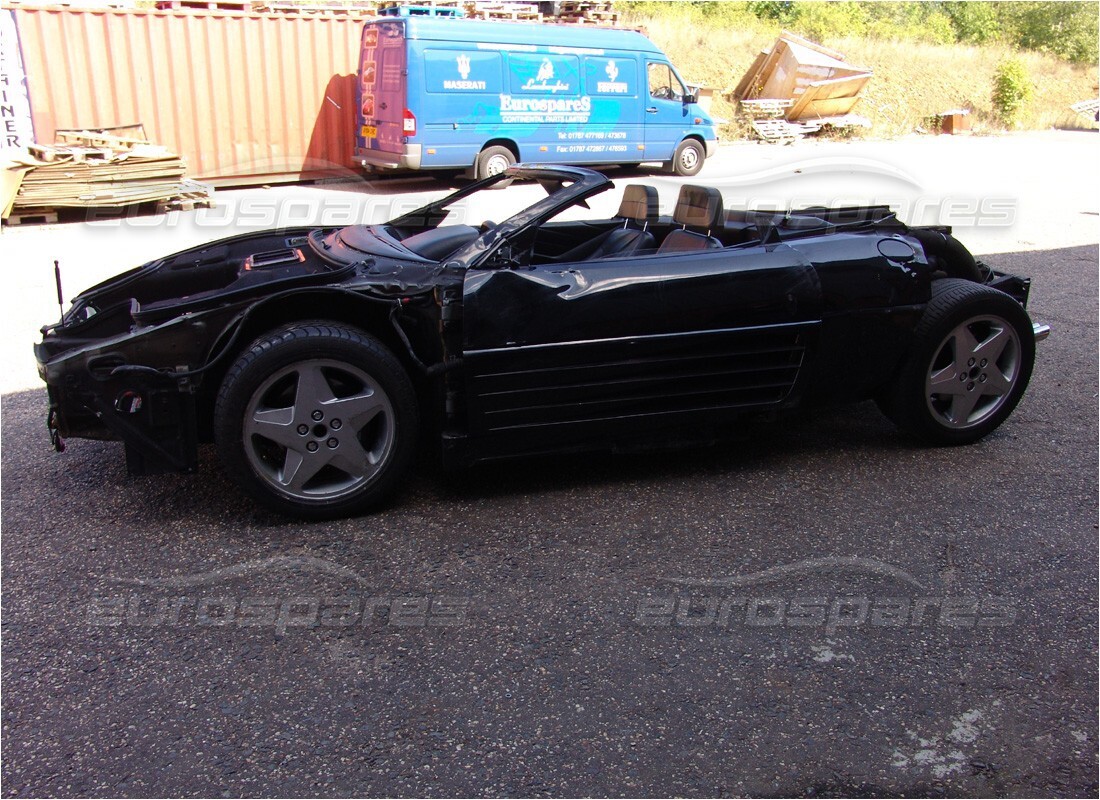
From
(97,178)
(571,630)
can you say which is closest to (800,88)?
(97,178)

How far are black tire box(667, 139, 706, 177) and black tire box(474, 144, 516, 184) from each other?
11.2 feet

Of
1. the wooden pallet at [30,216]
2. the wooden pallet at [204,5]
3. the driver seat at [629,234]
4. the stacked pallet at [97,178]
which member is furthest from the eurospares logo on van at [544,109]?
the driver seat at [629,234]

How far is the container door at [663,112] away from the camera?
52.7 feet

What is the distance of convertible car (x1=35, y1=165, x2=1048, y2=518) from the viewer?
12.0 ft

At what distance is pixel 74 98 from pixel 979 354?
42.4 ft

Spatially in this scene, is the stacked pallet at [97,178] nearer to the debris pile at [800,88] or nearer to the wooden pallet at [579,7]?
the wooden pallet at [579,7]

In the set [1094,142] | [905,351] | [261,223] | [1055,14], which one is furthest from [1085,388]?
[1055,14]

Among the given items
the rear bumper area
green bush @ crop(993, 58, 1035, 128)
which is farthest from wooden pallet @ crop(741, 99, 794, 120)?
the rear bumper area

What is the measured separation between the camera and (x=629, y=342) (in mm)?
3961

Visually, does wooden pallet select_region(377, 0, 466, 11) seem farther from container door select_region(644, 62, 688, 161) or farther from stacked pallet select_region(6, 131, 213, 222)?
stacked pallet select_region(6, 131, 213, 222)

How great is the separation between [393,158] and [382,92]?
1.00 metres

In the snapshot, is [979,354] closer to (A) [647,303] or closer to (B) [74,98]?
(A) [647,303]

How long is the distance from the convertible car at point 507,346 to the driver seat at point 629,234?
0.08ft

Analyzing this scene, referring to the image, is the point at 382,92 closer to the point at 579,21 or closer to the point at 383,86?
the point at 383,86
